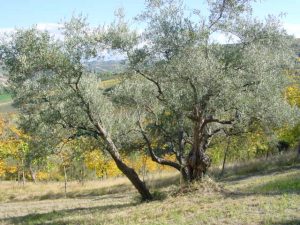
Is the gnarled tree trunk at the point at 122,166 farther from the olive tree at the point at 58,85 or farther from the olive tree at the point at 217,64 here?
the olive tree at the point at 217,64

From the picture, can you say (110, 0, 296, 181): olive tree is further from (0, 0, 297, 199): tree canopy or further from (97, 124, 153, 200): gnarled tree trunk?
(97, 124, 153, 200): gnarled tree trunk

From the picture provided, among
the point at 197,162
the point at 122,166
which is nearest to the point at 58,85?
the point at 122,166

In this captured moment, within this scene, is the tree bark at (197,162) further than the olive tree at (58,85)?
Yes

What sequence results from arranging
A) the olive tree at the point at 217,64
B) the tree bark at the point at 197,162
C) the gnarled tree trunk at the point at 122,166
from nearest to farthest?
the olive tree at the point at 217,64 → the gnarled tree trunk at the point at 122,166 → the tree bark at the point at 197,162

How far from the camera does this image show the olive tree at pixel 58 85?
16.3 metres

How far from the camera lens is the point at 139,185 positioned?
65.9ft

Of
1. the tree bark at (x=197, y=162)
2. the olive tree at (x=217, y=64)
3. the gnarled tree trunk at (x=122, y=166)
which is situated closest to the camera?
the olive tree at (x=217, y=64)

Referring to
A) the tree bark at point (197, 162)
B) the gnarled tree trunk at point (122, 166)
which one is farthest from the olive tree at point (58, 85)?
the tree bark at point (197, 162)

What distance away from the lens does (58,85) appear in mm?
18031

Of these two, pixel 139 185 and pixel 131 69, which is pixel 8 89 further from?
pixel 139 185

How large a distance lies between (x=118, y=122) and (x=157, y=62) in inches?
294

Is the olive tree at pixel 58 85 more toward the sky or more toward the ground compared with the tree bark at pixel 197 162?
Answer: more toward the sky

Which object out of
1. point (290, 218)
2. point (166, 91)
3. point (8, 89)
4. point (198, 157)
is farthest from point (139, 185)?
point (290, 218)

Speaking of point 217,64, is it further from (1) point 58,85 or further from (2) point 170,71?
(1) point 58,85
